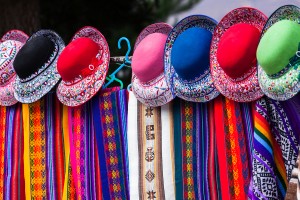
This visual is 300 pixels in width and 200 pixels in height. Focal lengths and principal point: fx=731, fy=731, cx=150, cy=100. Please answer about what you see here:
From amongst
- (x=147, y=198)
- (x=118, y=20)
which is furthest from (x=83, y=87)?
(x=118, y=20)

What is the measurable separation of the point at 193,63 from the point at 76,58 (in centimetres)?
54

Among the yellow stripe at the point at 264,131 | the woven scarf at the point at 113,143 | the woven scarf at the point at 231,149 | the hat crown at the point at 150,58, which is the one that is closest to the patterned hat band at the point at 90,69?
the woven scarf at the point at 113,143

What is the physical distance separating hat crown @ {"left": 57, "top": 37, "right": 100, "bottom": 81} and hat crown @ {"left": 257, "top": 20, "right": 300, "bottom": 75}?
0.83 metres

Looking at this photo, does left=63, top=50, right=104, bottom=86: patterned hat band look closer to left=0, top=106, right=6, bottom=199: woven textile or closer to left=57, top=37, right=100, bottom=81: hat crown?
left=57, top=37, right=100, bottom=81: hat crown

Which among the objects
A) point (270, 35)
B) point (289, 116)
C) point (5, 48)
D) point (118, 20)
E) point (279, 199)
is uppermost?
point (118, 20)

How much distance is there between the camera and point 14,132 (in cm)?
320

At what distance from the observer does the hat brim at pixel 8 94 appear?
316 centimetres

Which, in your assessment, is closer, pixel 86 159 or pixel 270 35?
pixel 270 35

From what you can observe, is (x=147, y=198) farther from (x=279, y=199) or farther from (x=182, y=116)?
(x=279, y=199)

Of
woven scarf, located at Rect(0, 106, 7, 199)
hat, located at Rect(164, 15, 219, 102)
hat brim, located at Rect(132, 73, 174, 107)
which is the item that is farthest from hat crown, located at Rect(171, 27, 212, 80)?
woven scarf, located at Rect(0, 106, 7, 199)

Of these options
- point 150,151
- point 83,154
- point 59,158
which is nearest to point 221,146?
point 150,151

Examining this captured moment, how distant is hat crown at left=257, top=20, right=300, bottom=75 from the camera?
2318mm

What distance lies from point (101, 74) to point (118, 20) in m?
2.33

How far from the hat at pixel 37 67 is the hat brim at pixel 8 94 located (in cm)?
12
